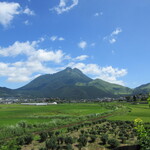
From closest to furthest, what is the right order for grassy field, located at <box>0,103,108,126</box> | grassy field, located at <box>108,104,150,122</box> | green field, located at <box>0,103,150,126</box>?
1. grassy field, located at <box>0,103,108,126</box>
2. green field, located at <box>0,103,150,126</box>
3. grassy field, located at <box>108,104,150,122</box>

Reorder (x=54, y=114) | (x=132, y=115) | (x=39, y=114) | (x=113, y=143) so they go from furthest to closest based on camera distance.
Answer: (x=39, y=114)
(x=54, y=114)
(x=132, y=115)
(x=113, y=143)

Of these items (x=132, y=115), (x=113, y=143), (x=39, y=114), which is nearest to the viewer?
(x=113, y=143)

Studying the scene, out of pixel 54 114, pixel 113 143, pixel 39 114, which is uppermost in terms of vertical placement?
pixel 113 143

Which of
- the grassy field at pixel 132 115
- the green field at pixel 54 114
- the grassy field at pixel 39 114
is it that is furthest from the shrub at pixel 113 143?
the grassy field at pixel 132 115

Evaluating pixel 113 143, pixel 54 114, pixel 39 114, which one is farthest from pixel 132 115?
pixel 113 143

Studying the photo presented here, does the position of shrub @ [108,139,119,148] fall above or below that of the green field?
above

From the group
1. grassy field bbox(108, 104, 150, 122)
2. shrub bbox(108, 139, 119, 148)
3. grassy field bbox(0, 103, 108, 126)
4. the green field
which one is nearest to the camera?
shrub bbox(108, 139, 119, 148)

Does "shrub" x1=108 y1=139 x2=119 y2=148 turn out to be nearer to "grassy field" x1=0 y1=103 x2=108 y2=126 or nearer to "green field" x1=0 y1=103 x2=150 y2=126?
"green field" x1=0 y1=103 x2=150 y2=126

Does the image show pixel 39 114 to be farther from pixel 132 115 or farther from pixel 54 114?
pixel 132 115

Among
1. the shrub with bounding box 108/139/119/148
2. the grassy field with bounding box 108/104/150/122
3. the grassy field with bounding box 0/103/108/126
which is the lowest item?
the grassy field with bounding box 108/104/150/122

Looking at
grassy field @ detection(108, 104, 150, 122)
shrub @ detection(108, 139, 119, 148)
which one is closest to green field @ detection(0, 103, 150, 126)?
grassy field @ detection(108, 104, 150, 122)

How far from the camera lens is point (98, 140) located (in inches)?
1308

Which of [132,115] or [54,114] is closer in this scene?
[132,115]

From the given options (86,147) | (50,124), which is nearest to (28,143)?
(86,147)
